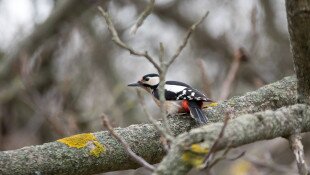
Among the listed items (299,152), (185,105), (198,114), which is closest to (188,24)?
(185,105)

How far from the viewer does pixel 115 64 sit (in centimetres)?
880

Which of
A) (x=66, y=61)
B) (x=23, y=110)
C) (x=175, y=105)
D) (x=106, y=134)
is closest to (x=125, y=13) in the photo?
(x=66, y=61)

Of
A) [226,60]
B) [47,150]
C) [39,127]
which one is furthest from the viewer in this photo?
[226,60]

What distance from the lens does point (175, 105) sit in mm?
4809

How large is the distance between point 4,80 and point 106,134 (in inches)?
159

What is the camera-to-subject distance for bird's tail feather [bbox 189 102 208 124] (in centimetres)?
362

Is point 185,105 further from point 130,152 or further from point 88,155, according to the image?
point 130,152

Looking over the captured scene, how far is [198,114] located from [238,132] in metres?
1.50

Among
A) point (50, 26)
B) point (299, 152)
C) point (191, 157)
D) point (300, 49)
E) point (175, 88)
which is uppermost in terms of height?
point (50, 26)

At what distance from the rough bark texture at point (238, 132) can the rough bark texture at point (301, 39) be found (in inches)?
6.7

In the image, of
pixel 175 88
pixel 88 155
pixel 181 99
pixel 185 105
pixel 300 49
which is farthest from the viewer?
pixel 175 88

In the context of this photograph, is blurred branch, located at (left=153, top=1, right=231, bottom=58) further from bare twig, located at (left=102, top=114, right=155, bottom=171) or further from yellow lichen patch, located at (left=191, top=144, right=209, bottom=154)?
yellow lichen patch, located at (left=191, top=144, right=209, bottom=154)

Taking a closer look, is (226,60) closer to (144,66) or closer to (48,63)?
(144,66)

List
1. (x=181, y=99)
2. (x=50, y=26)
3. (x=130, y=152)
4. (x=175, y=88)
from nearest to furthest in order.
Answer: (x=130, y=152), (x=181, y=99), (x=175, y=88), (x=50, y=26)
